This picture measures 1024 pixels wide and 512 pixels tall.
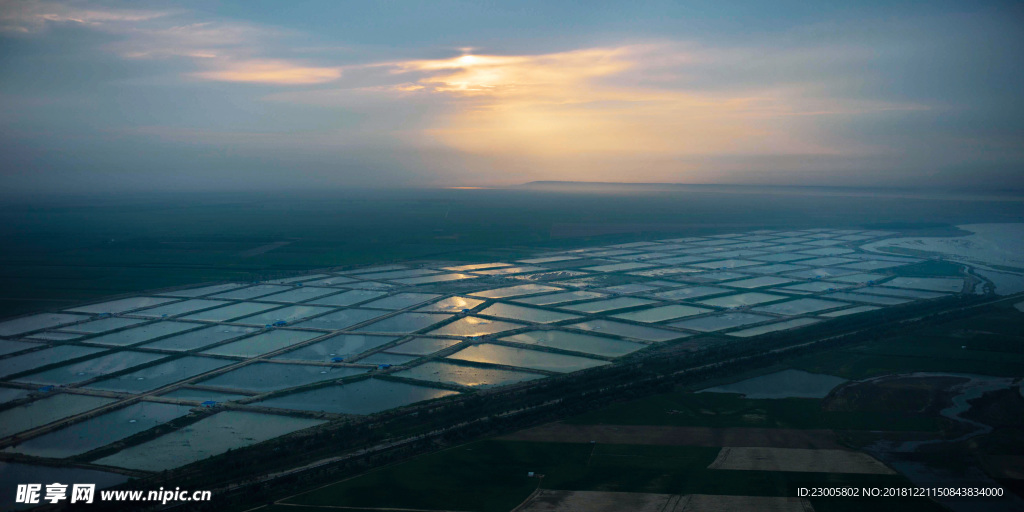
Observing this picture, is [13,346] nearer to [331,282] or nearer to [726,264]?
[331,282]

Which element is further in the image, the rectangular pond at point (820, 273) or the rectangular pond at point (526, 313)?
the rectangular pond at point (820, 273)

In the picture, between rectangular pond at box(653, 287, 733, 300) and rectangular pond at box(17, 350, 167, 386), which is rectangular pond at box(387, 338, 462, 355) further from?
rectangular pond at box(653, 287, 733, 300)

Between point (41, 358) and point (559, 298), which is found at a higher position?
point (559, 298)

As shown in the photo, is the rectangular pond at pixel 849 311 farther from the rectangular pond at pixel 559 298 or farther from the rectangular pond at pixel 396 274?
the rectangular pond at pixel 396 274

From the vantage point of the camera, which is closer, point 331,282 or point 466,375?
point 466,375

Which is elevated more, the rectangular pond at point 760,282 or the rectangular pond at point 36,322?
the rectangular pond at point 760,282

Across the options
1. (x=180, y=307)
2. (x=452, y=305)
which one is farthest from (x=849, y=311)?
(x=180, y=307)

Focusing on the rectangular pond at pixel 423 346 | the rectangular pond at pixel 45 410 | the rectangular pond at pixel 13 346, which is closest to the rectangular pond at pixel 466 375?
the rectangular pond at pixel 423 346
